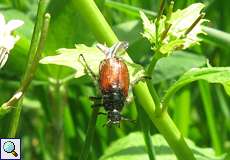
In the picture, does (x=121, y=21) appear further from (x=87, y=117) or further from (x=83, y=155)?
(x=83, y=155)

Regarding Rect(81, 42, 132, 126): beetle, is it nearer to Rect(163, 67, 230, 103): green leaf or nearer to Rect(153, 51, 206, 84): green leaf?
Rect(163, 67, 230, 103): green leaf

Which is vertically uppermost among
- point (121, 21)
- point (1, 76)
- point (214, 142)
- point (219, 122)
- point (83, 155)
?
point (121, 21)

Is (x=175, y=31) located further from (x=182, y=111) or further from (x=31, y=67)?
(x=182, y=111)

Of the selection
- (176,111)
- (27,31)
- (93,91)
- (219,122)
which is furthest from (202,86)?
(27,31)

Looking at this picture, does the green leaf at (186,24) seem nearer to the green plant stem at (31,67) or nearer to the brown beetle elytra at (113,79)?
the brown beetle elytra at (113,79)

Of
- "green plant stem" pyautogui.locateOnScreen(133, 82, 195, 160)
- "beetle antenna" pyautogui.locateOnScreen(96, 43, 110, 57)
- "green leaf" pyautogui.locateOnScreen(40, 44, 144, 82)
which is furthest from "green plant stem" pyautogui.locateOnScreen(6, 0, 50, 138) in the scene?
"green plant stem" pyautogui.locateOnScreen(133, 82, 195, 160)

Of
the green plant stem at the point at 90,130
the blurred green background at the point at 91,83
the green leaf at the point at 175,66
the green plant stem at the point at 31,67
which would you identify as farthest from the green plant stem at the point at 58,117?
the green plant stem at the point at 31,67

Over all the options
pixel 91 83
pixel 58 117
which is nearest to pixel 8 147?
pixel 58 117
